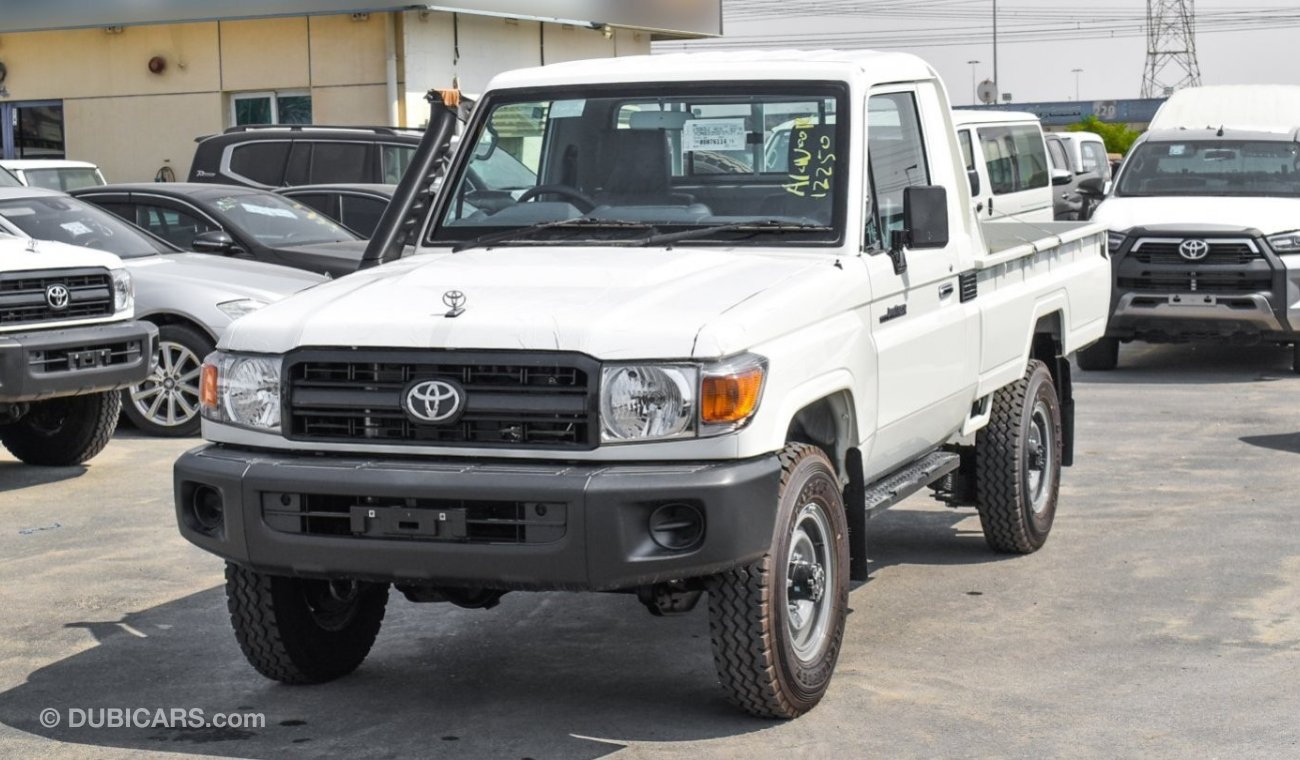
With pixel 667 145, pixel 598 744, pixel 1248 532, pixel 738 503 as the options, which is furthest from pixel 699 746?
pixel 1248 532

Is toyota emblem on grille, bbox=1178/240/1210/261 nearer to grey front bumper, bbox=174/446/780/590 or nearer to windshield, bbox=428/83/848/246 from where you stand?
windshield, bbox=428/83/848/246

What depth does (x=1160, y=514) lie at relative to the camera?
30.0 ft

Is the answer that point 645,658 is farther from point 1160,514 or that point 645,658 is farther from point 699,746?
point 1160,514

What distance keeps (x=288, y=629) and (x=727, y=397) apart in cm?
172

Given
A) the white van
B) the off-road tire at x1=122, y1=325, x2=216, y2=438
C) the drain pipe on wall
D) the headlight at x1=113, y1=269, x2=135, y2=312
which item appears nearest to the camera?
the headlight at x1=113, y1=269, x2=135, y2=312

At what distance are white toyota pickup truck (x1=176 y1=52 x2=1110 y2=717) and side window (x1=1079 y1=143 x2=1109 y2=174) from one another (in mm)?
24486

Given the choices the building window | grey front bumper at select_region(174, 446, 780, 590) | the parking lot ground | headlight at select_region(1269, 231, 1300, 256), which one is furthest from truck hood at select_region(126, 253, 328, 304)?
the building window

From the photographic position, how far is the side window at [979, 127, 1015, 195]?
17.8m

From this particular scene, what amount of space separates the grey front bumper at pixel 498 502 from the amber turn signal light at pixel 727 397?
5.3 inches

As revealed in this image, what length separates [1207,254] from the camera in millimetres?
14984

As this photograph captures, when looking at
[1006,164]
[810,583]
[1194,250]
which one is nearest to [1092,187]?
[1194,250]

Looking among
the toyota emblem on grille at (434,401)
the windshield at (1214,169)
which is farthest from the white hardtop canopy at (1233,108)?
the toyota emblem on grille at (434,401)

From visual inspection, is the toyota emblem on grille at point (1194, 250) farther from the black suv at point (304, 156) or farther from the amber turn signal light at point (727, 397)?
the amber turn signal light at point (727, 397)

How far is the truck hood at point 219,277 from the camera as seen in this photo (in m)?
11.9
